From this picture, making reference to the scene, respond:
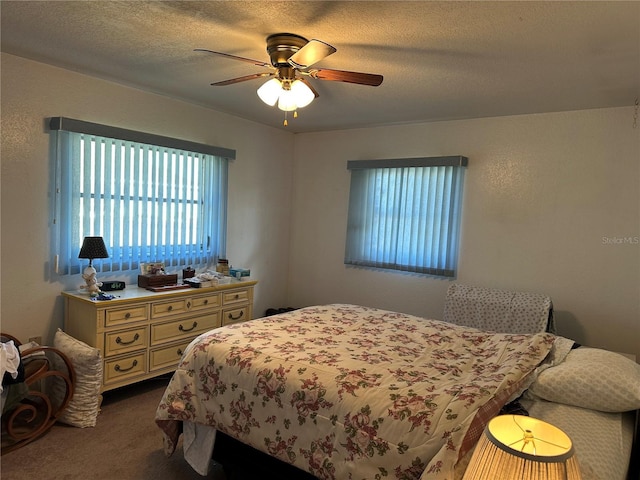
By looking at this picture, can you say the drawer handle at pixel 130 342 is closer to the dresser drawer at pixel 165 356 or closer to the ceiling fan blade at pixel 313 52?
the dresser drawer at pixel 165 356

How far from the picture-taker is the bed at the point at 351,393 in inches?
62.8

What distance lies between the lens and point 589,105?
11.0 ft

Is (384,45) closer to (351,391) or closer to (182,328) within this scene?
(351,391)

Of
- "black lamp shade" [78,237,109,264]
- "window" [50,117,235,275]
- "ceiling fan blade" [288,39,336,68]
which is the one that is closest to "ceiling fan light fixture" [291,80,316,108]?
"ceiling fan blade" [288,39,336,68]

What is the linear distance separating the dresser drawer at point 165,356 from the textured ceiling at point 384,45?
204cm

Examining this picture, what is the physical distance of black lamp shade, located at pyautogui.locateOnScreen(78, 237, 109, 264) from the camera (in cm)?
304

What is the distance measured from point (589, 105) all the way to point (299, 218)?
9.93ft

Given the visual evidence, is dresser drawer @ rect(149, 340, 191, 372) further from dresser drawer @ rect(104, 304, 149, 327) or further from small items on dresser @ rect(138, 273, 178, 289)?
small items on dresser @ rect(138, 273, 178, 289)

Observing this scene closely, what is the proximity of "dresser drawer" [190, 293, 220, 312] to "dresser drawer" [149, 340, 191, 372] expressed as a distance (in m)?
0.30

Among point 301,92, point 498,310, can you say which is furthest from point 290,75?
point 498,310

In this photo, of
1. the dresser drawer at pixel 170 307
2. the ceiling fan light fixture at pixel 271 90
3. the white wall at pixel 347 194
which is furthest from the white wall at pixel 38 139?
the ceiling fan light fixture at pixel 271 90

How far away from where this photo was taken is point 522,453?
3.43ft

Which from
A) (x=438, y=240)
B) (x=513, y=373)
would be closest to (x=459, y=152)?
(x=438, y=240)

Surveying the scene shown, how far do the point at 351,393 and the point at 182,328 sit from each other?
82.0 inches
